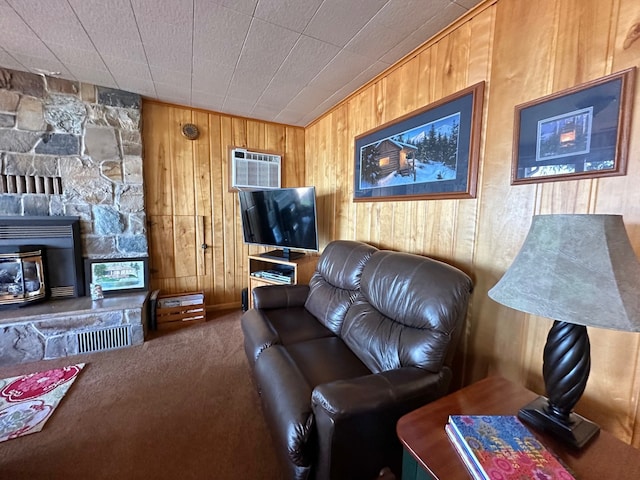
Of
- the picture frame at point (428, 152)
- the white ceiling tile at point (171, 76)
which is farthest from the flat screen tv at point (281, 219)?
the white ceiling tile at point (171, 76)

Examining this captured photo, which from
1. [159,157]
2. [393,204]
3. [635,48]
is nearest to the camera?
[635,48]

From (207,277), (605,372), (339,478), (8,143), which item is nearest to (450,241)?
(605,372)

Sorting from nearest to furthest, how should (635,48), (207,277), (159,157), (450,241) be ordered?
(635,48) < (450,241) < (159,157) < (207,277)

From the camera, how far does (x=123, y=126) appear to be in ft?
8.45

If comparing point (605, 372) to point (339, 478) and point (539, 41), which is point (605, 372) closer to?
point (339, 478)

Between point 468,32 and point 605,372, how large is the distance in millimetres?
1758

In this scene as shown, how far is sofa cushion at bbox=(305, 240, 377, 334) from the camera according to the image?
1840 mm

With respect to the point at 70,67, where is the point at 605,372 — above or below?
below

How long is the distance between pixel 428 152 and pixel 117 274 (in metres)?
3.05

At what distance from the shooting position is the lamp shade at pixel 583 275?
2.19ft

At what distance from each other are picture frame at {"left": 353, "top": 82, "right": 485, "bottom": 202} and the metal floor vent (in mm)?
2506

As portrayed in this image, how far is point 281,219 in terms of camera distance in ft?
9.06

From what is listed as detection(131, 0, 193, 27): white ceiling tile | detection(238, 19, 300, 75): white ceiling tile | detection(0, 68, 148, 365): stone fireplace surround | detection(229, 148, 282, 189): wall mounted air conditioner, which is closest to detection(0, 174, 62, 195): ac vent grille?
detection(0, 68, 148, 365): stone fireplace surround

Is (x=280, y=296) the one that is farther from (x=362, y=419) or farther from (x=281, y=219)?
(x=362, y=419)
